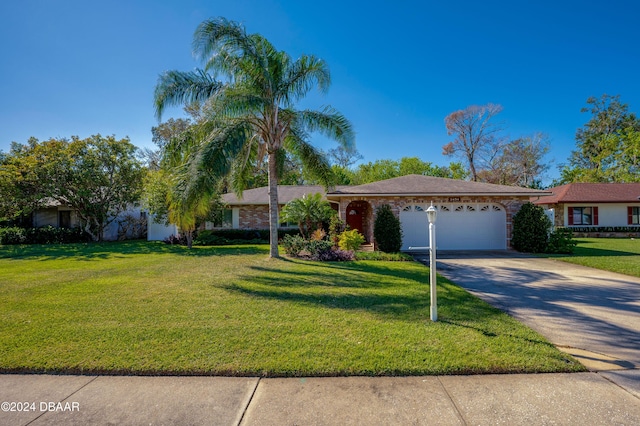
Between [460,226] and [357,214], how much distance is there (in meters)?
5.45

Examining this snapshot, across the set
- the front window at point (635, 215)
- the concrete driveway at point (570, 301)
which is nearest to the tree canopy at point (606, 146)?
the front window at point (635, 215)

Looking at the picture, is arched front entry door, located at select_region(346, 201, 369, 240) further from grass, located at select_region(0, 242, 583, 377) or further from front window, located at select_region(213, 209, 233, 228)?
grass, located at select_region(0, 242, 583, 377)

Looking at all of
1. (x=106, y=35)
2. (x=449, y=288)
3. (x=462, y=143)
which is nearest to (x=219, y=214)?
(x=106, y=35)

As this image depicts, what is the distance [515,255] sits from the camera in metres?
12.8

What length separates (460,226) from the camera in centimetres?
1462

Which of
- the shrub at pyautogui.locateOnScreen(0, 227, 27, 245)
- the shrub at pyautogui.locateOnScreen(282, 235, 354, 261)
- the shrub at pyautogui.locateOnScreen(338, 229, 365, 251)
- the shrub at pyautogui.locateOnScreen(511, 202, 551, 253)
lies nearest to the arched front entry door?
the shrub at pyautogui.locateOnScreen(338, 229, 365, 251)

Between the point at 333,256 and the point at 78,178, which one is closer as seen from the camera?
the point at 333,256

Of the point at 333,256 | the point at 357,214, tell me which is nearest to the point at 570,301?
the point at 333,256

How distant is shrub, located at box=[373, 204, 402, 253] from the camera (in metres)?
12.8

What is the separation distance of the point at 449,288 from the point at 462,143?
101 feet

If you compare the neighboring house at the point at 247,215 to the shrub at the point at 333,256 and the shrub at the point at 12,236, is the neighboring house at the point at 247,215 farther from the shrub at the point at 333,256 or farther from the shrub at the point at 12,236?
the shrub at the point at 12,236

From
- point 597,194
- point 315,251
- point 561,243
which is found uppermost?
point 597,194

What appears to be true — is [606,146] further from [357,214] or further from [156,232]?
[156,232]

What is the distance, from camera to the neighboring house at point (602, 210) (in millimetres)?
22906
